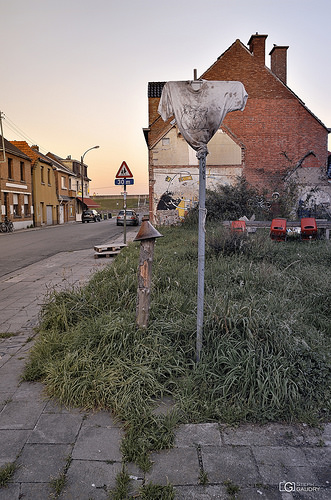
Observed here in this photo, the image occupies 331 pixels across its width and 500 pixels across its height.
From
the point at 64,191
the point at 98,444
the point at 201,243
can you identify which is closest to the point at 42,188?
the point at 64,191

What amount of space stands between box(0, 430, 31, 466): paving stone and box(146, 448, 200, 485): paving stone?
946 mm

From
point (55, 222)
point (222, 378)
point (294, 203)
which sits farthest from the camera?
point (55, 222)

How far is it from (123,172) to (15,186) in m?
20.3

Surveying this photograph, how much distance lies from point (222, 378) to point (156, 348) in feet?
2.35

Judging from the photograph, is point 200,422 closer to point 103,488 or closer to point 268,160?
point 103,488

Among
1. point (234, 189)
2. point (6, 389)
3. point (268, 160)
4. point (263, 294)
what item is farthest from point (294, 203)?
point (6, 389)

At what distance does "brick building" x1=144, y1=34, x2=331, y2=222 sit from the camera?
2059cm

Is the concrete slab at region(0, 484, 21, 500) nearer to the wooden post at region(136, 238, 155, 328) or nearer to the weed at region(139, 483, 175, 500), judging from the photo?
the weed at region(139, 483, 175, 500)

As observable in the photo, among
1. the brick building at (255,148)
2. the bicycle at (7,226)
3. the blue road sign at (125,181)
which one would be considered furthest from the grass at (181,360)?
the bicycle at (7,226)

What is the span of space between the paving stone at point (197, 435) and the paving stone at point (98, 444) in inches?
17.3

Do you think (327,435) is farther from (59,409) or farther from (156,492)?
(59,409)

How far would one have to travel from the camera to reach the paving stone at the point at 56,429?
2658 mm

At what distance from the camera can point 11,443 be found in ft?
8.57

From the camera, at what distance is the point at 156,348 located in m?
3.60
